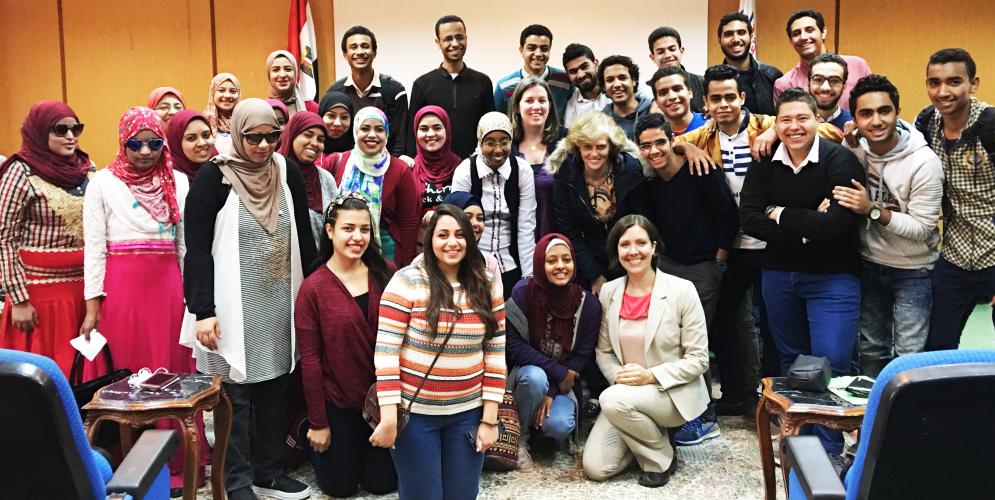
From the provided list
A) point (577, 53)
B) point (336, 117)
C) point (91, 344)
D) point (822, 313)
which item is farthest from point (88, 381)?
point (577, 53)

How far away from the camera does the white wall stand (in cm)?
694

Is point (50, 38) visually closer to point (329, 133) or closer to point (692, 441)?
point (329, 133)

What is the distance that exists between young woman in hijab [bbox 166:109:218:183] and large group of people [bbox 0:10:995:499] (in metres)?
0.01

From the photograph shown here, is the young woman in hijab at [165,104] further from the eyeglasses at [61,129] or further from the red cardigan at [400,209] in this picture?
the red cardigan at [400,209]

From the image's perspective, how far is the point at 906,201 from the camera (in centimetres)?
335

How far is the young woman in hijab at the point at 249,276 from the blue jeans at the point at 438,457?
707 millimetres

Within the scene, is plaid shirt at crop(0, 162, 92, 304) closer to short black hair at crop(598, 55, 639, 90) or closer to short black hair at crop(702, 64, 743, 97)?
short black hair at crop(598, 55, 639, 90)

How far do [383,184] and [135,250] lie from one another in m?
1.07

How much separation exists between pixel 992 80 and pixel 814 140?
470cm

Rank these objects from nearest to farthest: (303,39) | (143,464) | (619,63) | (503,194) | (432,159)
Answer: (143,464)
(503,194)
(432,159)
(619,63)
(303,39)

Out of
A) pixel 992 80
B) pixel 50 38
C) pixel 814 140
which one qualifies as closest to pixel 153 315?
pixel 814 140

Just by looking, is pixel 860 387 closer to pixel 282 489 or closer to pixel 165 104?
pixel 282 489

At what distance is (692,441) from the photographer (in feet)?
12.6

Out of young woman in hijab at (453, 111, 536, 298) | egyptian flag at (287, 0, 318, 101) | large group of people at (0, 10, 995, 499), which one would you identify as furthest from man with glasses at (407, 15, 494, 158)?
egyptian flag at (287, 0, 318, 101)
